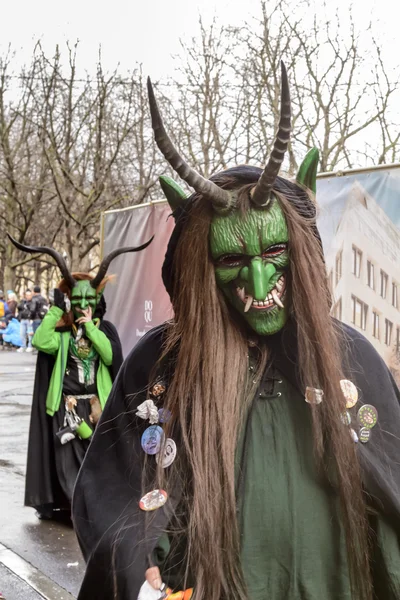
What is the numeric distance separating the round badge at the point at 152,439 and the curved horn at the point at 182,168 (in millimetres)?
561

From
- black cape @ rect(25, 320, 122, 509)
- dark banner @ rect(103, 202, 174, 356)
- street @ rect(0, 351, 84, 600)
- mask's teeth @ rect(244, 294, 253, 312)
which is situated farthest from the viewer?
dark banner @ rect(103, 202, 174, 356)

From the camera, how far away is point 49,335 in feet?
20.8

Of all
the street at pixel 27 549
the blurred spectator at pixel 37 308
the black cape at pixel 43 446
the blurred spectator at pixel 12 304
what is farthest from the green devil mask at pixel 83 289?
the blurred spectator at pixel 12 304

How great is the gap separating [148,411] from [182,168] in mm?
606

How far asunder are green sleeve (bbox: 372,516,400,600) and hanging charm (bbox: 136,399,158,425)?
1.89 feet

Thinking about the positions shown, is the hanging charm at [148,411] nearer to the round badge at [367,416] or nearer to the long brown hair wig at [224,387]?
the long brown hair wig at [224,387]

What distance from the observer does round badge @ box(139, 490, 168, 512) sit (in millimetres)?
1856

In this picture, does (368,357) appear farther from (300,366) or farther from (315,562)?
(315,562)

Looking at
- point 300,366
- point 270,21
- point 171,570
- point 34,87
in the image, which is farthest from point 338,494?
point 34,87

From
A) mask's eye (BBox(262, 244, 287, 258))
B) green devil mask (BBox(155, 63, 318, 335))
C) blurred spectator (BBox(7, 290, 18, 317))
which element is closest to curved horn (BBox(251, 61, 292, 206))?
green devil mask (BBox(155, 63, 318, 335))

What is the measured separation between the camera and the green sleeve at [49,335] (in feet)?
20.7

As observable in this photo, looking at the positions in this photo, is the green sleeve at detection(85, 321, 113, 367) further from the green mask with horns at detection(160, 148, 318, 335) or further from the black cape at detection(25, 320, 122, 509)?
the green mask with horns at detection(160, 148, 318, 335)

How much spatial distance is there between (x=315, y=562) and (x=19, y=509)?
219 inches

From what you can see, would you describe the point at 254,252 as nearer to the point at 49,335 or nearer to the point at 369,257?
the point at 369,257
